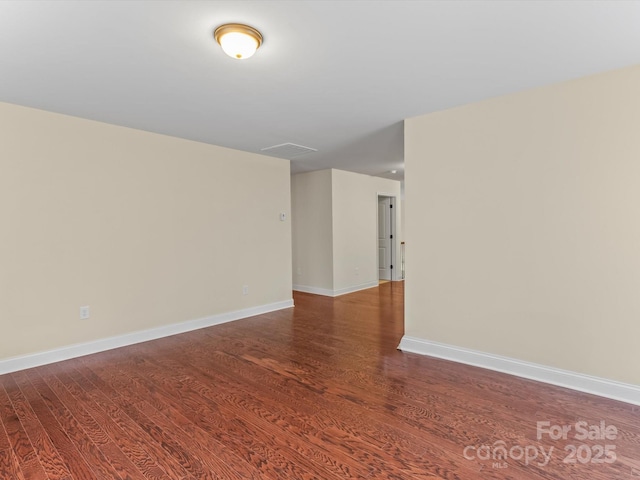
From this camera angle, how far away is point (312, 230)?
6.67m

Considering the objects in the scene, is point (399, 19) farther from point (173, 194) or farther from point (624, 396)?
point (173, 194)

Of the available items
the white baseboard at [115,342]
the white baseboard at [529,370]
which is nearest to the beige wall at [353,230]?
the white baseboard at [115,342]

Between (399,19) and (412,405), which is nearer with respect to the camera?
(399,19)

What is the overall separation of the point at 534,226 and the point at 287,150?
3.16m

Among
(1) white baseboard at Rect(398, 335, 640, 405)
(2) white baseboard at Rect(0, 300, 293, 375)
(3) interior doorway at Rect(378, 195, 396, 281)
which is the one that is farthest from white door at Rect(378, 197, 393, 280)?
(1) white baseboard at Rect(398, 335, 640, 405)

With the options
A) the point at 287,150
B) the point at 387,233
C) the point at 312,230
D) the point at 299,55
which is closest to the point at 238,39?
the point at 299,55

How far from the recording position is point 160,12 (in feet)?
5.79

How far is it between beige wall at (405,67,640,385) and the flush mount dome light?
1.94 m

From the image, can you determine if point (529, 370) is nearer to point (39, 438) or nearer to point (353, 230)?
point (39, 438)

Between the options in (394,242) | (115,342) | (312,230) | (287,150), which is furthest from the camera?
(394,242)

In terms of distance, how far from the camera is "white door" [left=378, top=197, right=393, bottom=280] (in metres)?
7.98

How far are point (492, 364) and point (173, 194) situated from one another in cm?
381

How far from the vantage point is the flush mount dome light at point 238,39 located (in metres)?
1.90

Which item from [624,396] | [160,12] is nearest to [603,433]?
[624,396]
